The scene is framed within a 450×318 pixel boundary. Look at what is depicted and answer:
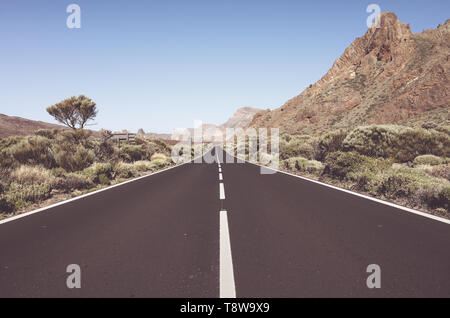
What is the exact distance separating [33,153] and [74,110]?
129 feet

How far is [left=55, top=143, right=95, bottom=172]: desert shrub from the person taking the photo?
14.2m

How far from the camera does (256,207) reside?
23.9 ft

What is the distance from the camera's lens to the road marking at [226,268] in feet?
9.82

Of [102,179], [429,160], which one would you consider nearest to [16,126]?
[102,179]

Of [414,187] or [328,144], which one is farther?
[328,144]

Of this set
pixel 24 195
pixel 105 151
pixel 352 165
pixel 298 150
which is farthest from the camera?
pixel 298 150

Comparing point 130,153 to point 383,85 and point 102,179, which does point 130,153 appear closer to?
point 102,179

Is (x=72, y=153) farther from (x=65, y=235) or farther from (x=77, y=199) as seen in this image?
(x=65, y=235)

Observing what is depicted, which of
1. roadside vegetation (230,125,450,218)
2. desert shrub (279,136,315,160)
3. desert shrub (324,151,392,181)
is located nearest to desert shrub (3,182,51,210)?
roadside vegetation (230,125,450,218)

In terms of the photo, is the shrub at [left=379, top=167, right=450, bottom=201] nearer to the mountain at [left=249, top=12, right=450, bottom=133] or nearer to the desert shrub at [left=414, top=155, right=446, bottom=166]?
the desert shrub at [left=414, top=155, right=446, bottom=166]

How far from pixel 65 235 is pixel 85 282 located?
2.11 m

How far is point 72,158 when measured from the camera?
14.6 metres

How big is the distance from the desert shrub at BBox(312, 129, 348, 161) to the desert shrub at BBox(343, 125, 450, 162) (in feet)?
8.68
